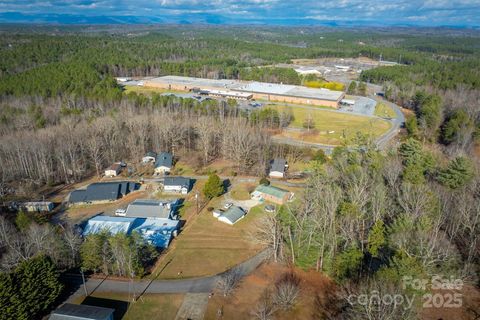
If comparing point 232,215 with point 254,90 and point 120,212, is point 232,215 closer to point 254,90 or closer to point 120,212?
point 120,212

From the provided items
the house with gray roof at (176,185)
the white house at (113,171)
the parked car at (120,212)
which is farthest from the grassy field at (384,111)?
the parked car at (120,212)

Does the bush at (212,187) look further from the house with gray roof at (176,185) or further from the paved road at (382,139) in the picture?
the paved road at (382,139)

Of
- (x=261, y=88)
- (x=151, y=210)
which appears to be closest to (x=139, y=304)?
(x=151, y=210)

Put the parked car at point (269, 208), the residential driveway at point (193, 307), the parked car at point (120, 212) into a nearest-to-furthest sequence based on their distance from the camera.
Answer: the residential driveway at point (193, 307) → the parked car at point (120, 212) → the parked car at point (269, 208)

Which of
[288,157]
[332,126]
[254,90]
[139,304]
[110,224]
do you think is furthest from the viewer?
[254,90]

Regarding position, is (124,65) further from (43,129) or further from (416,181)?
(416,181)

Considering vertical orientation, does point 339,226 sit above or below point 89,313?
above

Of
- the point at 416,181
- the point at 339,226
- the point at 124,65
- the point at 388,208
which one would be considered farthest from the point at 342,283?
the point at 124,65
